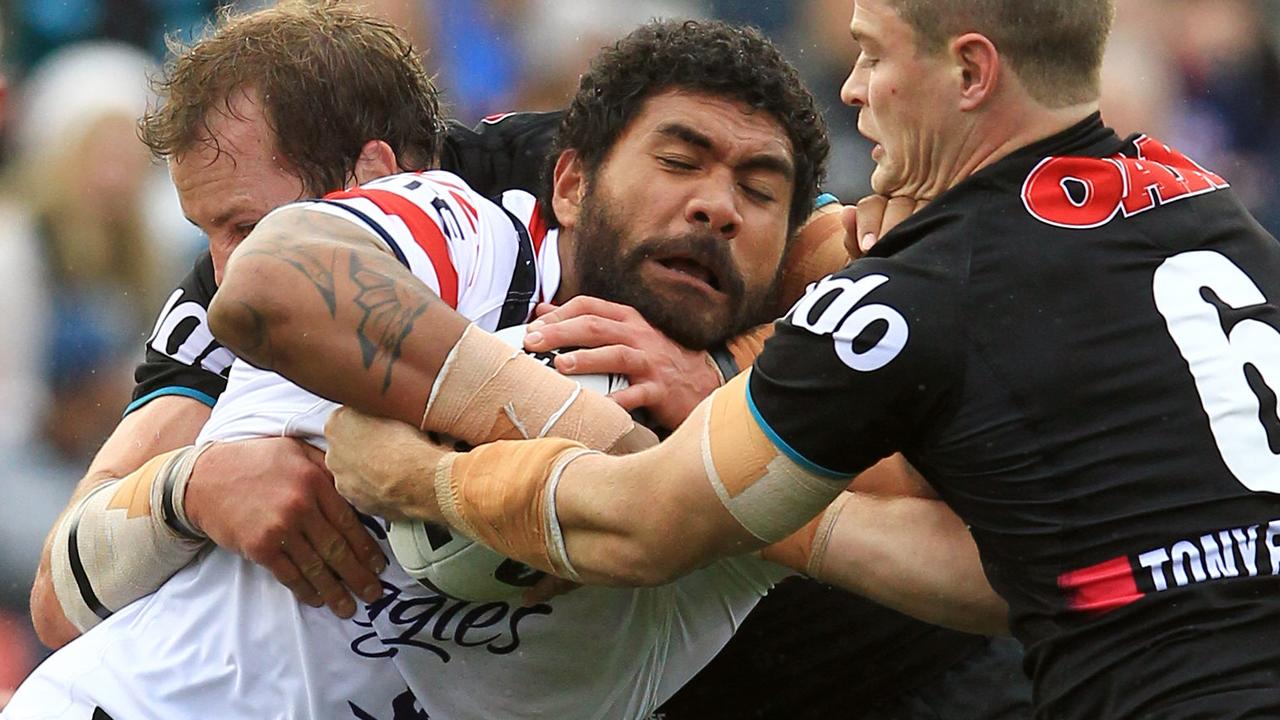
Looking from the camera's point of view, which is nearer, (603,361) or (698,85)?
(603,361)

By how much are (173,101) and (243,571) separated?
1091mm

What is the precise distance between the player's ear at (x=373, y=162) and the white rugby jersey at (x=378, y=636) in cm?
42

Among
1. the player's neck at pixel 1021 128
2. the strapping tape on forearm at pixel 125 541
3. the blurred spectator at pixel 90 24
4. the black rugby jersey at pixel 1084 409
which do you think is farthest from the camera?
the blurred spectator at pixel 90 24

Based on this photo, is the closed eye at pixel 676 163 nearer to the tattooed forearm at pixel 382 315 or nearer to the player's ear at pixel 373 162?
the player's ear at pixel 373 162

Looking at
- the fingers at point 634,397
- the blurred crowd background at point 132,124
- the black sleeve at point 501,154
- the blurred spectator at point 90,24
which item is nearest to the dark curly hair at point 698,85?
the black sleeve at point 501,154

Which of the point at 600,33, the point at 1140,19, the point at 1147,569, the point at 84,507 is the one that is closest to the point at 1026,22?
the point at 1147,569

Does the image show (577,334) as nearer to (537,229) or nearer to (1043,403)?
(537,229)

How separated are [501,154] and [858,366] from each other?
1.88 m

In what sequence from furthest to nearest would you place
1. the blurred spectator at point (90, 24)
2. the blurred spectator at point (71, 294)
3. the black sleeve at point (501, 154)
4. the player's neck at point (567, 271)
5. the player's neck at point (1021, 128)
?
1. the blurred spectator at point (90, 24)
2. the blurred spectator at point (71, 294)
3. the black sleeve at point (501, 154)
4. the player's neck at point (567, 271)
5. the player's neck at point (1021, 128)

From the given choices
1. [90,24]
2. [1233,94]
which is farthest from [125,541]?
[1233,94]

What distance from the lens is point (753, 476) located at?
2650mm

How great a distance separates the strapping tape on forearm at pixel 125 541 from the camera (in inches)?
131

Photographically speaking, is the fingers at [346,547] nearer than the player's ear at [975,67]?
No

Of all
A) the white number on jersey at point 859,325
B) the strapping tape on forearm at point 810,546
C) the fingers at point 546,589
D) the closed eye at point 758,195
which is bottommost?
the fingers at point 546,589
